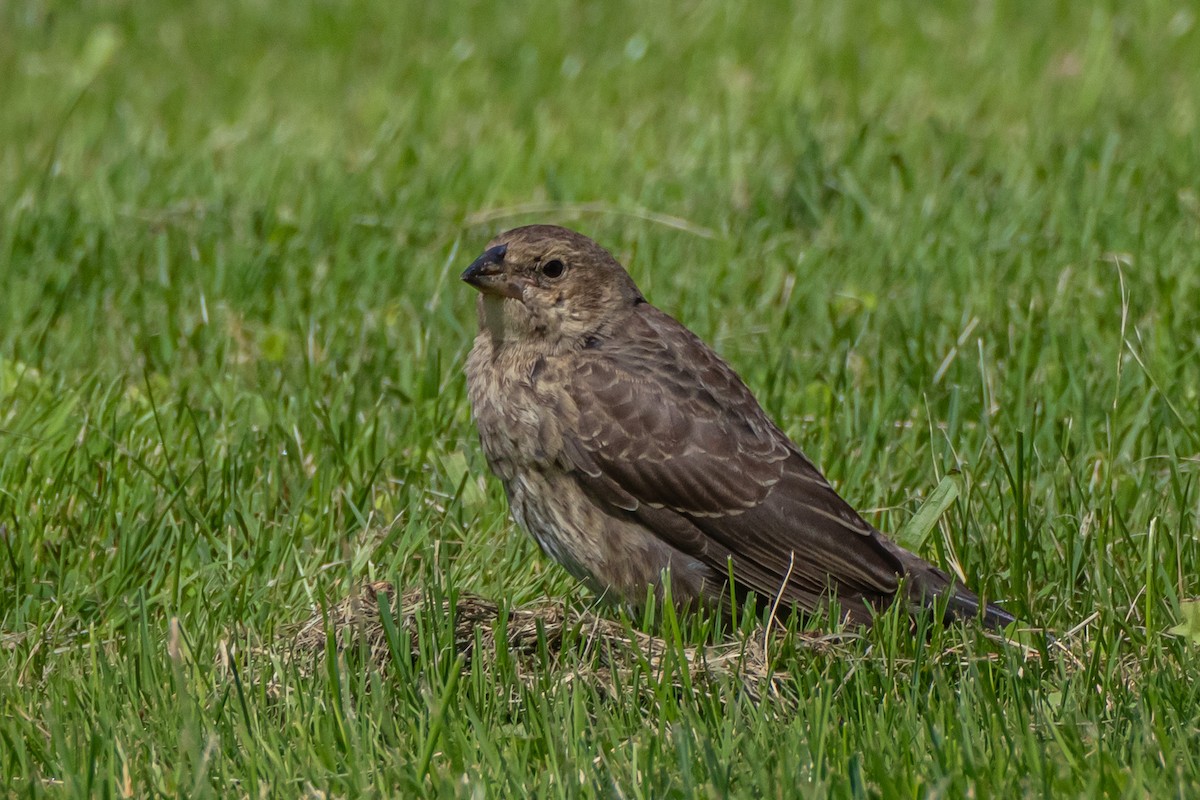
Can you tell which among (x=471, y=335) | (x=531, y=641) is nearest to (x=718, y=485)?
(x=531, y=641)

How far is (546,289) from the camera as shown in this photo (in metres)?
4.79

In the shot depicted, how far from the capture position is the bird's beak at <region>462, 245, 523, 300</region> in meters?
4.71

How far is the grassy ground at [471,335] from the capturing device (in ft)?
11.4

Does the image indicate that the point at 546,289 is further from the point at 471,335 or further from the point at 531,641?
the point at 471,335

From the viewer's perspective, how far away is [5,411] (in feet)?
16.9

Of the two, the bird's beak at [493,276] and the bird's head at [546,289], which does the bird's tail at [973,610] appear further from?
the bird's beak at [493,276]

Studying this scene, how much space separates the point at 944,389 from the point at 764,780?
2612 mm

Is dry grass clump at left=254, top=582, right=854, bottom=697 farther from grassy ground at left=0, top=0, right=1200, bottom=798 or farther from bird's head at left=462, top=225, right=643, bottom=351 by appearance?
bird's head at left=462, top=225, right=643, bottom=351

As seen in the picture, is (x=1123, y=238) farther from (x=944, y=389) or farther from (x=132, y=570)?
(x=132, y=570)

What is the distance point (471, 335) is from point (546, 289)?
1440mm

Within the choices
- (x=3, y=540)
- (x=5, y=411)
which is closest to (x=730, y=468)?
(x=3, y=540)

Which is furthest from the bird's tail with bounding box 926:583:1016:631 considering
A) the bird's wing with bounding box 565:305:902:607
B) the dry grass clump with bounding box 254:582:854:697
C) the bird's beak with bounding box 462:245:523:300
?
the bird's beak with bounding box 462:245:523:300

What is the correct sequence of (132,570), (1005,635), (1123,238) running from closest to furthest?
1. (1005,635)
2. (132,570)
3. (1123,238)

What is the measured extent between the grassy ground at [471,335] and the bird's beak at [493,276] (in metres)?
0.59
